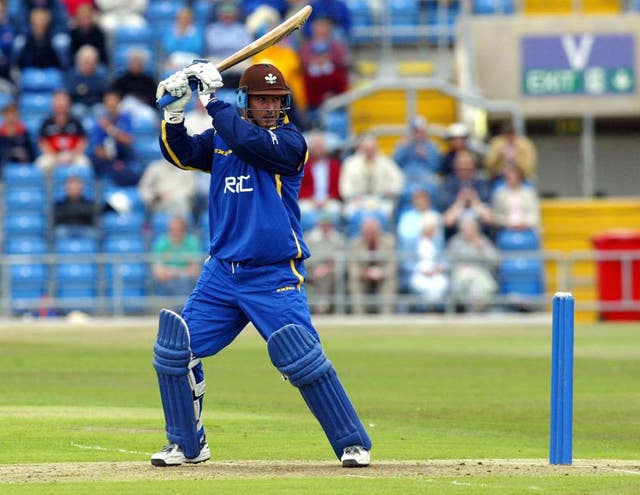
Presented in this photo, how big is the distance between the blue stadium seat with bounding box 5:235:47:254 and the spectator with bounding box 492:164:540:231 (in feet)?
21.8

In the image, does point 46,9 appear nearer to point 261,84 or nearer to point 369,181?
point 369,181

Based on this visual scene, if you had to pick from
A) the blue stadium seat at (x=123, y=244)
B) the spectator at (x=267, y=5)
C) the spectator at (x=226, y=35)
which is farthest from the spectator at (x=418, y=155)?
the blue stadium seat at (x=123, y=244)

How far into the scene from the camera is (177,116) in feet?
30.7

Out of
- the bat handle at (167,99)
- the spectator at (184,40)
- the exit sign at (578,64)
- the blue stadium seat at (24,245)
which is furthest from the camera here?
the exit sign at (578,64)

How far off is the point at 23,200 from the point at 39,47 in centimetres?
330

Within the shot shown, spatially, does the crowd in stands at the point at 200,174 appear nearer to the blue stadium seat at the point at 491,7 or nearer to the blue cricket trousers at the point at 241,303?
the blue stadium seat at the point at 491,7

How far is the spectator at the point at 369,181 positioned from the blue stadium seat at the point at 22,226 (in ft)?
Result: 14.8

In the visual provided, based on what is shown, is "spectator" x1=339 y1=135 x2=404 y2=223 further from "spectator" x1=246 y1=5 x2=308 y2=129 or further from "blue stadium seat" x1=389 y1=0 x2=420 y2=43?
"blue stadium seat" x1=389 y1=0 x2=420 y2=43

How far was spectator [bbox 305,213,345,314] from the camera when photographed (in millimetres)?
22984

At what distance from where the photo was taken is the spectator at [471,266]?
23.0 metres

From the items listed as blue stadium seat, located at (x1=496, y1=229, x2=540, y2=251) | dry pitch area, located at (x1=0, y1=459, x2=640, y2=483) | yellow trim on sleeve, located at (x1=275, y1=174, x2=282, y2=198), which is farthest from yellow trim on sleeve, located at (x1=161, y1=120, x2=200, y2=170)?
blue stadium seat, located at (x1=496, y1=229, x2=540, y2=251)

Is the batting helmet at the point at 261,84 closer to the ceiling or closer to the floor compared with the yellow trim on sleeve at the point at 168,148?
closer to the ceiling

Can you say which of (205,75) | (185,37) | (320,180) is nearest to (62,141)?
(185,37)

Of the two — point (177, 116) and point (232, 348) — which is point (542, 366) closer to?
point (232, 348)
